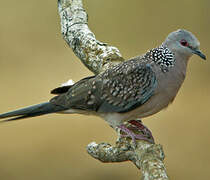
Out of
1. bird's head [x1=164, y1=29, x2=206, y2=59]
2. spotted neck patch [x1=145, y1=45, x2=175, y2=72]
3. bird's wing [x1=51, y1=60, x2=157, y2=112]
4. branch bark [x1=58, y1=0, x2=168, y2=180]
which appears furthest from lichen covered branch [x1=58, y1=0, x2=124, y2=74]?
bird's head [x1=164, y1=29, x2=206, y2=59]

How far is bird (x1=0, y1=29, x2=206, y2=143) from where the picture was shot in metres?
2.48

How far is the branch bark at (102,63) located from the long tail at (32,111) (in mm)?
371

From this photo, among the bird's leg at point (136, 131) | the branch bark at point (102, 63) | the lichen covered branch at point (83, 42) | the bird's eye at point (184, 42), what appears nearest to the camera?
the branch bark at point (102, 63)

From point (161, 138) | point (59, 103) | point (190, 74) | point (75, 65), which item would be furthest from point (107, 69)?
point (190, 74)

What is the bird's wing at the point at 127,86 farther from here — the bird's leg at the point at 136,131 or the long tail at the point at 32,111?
the long tail at the point at 32,111

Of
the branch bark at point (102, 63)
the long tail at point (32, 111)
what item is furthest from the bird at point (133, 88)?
the branch bark at point (102, 63)

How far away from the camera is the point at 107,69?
2607mm

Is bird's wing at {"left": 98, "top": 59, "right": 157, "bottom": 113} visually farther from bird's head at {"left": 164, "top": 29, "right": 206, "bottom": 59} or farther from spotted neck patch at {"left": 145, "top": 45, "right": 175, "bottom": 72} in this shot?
bird's head at {"left": 164, "top": 29, "right": 206, "bottom": 59}

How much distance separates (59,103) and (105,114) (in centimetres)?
26

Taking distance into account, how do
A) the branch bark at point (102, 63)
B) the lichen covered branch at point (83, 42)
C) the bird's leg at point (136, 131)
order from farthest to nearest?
1. the lichen covered branch at point (83, 42)
2. the bird's leg at point (136, 131)
3. the branch bark at point (102, 63)

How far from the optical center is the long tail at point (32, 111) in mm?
2486

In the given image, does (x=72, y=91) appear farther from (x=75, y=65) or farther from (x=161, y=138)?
(x=75, y=65)

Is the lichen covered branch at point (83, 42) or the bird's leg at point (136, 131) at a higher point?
the lichen covered branch at point (83, 42)

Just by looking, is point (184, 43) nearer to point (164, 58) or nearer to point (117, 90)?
point (164, 58)
